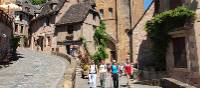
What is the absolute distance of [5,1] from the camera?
36.8m

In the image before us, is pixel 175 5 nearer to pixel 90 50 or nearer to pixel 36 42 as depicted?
pixel 90 50

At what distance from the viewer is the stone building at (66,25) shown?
44.6 metres

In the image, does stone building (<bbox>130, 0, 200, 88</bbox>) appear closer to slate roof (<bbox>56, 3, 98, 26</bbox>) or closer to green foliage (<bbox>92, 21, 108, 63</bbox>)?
green foliage (<bbox>92, 21, 108, 63</bbox>)

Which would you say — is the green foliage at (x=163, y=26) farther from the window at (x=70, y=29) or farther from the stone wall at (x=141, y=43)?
the window at (x=70, y=29)

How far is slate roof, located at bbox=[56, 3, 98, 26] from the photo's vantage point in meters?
44.8

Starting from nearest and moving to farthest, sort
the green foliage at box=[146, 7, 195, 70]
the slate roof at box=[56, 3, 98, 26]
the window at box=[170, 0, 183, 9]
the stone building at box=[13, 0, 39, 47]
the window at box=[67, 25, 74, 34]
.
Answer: the green foliage at box=[146, 7, 195, 70] → the window at box=[170, 0, 183, 9] → the slate roof at box=[56, 3, 98, 26] → the window at box=[67, 25, 74, 34] → the stone building at box=[13, 0, 39, 47]

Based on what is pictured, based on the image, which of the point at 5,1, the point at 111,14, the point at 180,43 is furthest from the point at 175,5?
the point at 111,14

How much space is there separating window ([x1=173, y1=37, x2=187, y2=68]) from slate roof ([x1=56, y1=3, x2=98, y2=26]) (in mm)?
21510

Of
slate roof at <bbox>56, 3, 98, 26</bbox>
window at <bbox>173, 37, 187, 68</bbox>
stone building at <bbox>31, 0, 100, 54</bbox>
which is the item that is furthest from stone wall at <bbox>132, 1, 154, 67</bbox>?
slate roof at <bbox>56, 3, 98, 26</bbox>

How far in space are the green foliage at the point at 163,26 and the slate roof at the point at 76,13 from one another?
61.7ft

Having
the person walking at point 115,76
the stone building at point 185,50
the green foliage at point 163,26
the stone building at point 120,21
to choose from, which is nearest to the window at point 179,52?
the stone building at point 185,50

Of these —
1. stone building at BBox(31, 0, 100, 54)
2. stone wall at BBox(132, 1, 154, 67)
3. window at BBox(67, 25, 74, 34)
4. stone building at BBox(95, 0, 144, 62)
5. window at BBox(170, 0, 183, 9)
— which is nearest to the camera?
window at BBox(170, 0, 183, 9)

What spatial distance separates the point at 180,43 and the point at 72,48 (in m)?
22.7

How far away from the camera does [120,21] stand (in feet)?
153
